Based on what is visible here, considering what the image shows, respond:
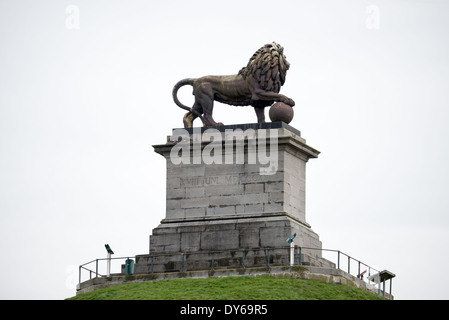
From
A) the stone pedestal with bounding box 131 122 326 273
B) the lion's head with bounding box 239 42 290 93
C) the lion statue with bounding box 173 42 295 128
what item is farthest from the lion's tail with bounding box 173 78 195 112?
the lion's head with bounding box 239 42 290 93

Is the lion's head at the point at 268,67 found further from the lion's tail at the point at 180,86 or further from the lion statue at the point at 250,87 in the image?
the lion's tail at the point at 180,86

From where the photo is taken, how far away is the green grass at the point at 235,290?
6612 centimetres

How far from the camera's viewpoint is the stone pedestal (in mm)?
70938

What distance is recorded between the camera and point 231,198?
237 ft

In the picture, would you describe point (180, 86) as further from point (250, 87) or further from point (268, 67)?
point (268, 67)

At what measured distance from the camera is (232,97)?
7394 cm

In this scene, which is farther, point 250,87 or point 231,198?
point 250,87

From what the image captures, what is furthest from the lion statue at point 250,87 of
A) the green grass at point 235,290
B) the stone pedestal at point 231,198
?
the green grass at point 235,290

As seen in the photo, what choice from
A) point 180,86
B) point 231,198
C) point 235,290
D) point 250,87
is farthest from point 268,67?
point 235,290

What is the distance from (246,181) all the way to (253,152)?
46.8 inches

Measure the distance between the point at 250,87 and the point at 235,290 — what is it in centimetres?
1029

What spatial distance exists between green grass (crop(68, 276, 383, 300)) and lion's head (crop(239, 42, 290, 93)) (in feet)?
29.4

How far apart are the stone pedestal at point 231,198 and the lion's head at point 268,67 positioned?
180 centimetres
